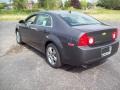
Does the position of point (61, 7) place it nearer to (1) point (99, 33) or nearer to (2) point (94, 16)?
(2) point (94, 16)

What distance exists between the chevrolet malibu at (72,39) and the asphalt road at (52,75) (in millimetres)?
351

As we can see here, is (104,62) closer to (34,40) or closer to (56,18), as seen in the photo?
(56,18)

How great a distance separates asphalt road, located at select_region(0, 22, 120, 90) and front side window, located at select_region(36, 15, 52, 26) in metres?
1.16

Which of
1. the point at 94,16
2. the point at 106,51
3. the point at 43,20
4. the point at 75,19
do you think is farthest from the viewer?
the point at 94,16

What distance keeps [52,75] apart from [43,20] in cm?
187

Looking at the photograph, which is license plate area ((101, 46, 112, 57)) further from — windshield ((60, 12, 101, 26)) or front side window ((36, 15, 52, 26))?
front side window ((36, 15, 52, 26))

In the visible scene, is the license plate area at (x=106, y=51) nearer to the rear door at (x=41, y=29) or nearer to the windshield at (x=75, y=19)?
the windshield at (x=75, y=19)

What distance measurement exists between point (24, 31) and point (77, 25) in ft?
9.07

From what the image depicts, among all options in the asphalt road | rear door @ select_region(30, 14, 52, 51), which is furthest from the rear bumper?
rear door @ select_region(30, 14, 52, 51)

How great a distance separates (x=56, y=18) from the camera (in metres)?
5.23

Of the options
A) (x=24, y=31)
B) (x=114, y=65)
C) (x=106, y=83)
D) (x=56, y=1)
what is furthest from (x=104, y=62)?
(x=56, y=1)

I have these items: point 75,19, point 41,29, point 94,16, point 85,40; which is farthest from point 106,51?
point 94,16

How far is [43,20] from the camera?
580 cm

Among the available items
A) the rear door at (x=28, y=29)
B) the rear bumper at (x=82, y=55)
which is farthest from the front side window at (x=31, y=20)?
the rear bumper at (x=82, y=55)
